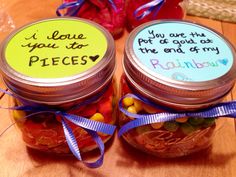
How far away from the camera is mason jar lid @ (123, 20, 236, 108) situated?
381 mm

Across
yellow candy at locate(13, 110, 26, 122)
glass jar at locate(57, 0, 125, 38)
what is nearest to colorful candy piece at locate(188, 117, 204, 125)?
yellow candy at locate(13, 110, 26, 122)

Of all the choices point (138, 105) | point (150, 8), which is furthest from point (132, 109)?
point (150, 8)

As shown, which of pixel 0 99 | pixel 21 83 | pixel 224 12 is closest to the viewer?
pixel 21 83

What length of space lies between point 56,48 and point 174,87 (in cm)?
18

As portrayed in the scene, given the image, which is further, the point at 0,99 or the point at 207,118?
the point at 0,99

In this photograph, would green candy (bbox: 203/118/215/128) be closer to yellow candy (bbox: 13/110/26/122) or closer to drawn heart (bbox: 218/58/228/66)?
drawn heart (bbox: 218/58/228/66)

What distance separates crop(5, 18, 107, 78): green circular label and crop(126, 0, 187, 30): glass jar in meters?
0.22

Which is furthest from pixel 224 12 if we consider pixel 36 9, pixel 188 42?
pixel 36 9

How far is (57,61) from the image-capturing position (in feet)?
1.33

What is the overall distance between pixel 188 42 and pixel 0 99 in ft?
1.12

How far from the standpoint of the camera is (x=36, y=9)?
0.75 meters

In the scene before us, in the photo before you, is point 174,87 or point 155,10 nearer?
point 174,87

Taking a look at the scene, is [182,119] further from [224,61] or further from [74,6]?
[74,6]

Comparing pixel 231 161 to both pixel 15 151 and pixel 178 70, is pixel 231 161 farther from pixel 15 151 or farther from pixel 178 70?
pixel 15 151
